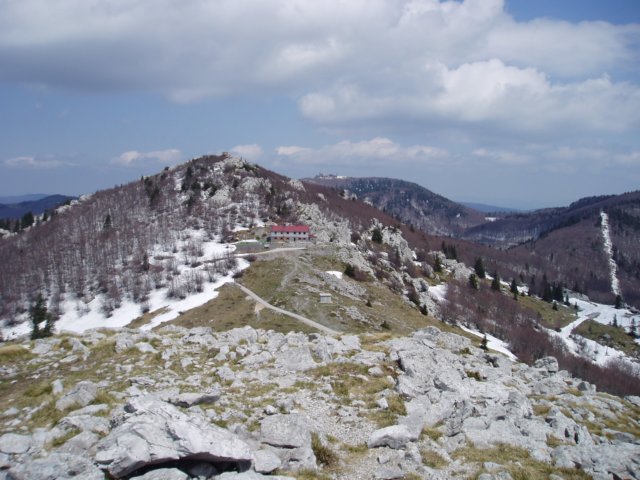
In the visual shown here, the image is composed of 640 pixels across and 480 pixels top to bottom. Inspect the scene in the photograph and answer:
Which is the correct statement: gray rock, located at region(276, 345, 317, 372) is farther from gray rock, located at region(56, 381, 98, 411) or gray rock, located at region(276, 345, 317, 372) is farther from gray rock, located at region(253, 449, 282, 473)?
gray rock, located at region(253, 449, 282, 473)

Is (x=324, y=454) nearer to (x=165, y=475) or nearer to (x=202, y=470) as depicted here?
(x=202, y=470)

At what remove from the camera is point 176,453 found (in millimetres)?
13078

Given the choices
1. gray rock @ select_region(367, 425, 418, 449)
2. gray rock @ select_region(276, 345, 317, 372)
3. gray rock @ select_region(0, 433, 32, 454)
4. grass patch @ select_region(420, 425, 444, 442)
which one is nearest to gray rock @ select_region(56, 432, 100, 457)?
gray rock @ select_region(0, 433, 32, 454)

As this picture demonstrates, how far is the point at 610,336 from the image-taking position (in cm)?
18762

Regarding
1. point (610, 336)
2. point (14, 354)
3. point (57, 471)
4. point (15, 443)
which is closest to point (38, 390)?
point (15, 443)

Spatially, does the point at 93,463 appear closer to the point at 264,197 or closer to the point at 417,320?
the point at 417,320

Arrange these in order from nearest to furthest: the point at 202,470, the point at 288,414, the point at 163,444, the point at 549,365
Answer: the point at 163,444 → the point at 202,470 → the point at 288,414 → the point at 549,365

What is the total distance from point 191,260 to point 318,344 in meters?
92.1

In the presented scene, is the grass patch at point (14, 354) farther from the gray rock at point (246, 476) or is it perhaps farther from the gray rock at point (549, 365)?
the gray rock at point (549, 365)

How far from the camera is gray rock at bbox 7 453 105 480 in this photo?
12562 mm

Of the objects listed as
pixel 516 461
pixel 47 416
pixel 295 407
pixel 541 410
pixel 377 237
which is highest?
pixel 47 416

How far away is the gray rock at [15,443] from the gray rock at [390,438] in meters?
13.5

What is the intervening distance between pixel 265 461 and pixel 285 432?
2537 millimetres

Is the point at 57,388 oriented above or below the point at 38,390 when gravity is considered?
above
